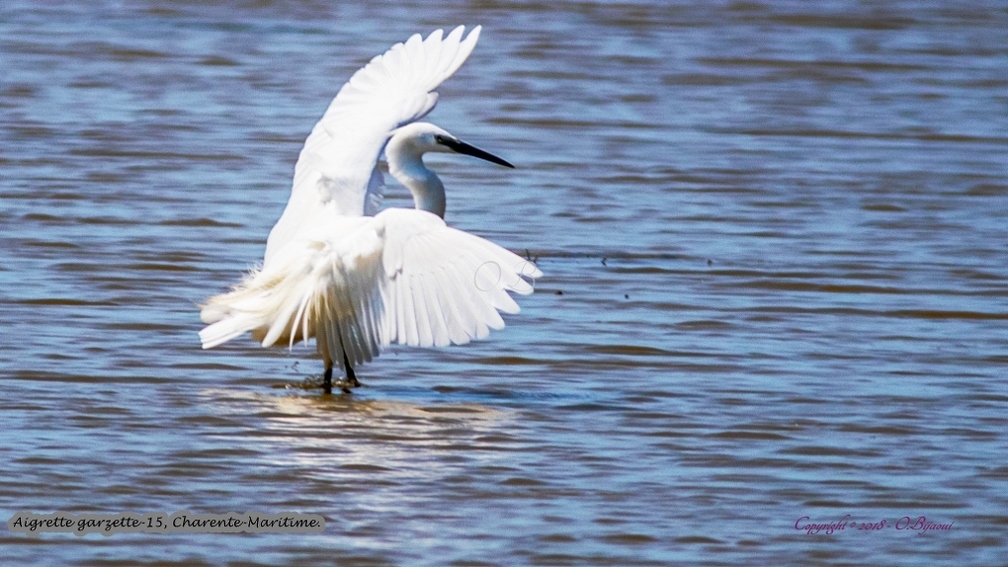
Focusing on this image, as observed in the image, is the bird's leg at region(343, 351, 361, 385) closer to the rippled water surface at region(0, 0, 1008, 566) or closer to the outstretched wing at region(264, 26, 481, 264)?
the rippled water surface at region(0, 0, 1008, 566)

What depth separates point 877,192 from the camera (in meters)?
11.4

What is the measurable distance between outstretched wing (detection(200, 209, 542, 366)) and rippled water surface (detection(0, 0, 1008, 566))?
278 mm

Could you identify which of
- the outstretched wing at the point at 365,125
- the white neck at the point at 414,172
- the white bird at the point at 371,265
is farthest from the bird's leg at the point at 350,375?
the white neck at the point at 414,172

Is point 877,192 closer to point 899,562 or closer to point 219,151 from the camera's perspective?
point 219,151

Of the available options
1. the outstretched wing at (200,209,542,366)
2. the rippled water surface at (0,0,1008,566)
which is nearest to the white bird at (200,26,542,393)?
the outstretched wing at (200,209,542,366)

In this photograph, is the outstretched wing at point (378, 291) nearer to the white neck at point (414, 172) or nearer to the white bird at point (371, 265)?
the white bird at point (371, 265)

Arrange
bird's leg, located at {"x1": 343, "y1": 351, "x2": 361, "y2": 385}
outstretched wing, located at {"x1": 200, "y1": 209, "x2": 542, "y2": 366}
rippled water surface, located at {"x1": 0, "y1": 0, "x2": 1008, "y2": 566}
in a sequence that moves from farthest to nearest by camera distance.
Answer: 1. bird's leg, located at {"x1": 343, "y1": 351, "x2": 361, "y2": 385}
2. outstretched wing, located at {"x1": 200, "y1": 209, "x2": 542, "y2": 366}
3. rippled water surface, located at {"x1": 0, "y1": 0, "x2": 1008, "y2": 566}

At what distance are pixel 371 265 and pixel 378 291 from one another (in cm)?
10

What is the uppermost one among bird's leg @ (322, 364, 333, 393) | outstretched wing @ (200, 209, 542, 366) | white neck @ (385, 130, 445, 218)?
white neck @ (385, 130, 445, 218)

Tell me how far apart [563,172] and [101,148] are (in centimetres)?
289

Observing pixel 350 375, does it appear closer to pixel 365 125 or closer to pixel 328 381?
pixel 328 381

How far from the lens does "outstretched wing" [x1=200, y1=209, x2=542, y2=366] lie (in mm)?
6711

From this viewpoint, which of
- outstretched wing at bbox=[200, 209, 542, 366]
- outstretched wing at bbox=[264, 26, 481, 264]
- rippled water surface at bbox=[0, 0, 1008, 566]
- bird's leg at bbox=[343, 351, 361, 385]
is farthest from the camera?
outstretched wing at bbox=[264, 26, 481, 264]

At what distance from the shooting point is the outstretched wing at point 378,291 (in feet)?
22.0
